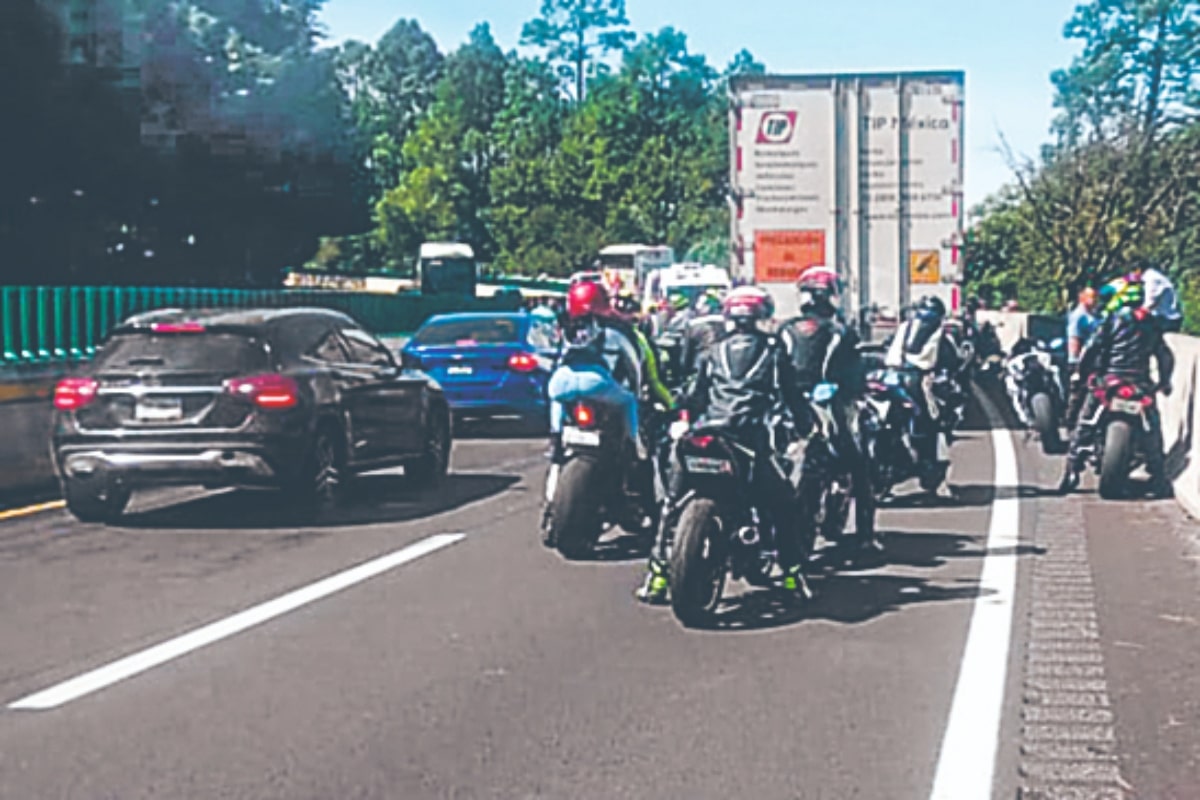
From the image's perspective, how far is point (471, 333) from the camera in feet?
72.1

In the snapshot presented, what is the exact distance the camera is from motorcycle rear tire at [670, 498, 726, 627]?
9.11 metres

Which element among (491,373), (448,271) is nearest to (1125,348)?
(491,373)

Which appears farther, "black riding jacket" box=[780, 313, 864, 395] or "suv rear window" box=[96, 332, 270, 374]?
"suv rear window" box=[96, 332, 270, 374]

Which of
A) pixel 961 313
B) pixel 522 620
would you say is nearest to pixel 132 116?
pixel 961 313

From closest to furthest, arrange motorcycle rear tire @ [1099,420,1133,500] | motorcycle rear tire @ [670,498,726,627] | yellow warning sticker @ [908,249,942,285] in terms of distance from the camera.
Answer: motorcycle rear tire @ [670,498,726,627] < motorcycle rear tire @ [1099,420,1133,500] < yellow warning sticker @ [908,249,942,285]

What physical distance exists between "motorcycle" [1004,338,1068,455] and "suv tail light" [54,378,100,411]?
30.8 ft

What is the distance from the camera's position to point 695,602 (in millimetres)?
9211

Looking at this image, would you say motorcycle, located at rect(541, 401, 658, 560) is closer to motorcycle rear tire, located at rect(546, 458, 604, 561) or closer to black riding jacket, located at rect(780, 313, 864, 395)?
motorcycle rear tire, located at rect(546, 458, 604, 561)

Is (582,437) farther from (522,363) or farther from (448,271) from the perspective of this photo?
(448,271)

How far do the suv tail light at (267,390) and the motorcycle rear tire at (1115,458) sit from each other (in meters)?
6.26

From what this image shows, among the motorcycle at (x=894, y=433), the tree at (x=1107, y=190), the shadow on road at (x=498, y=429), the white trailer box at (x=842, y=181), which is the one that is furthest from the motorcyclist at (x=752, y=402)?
the tree at (x=1107, y=190)

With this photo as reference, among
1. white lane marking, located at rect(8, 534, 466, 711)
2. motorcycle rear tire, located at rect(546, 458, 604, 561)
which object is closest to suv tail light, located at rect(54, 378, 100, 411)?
white lane marking, located at rect(8, 534, 466, 711)

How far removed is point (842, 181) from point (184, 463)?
427 inches

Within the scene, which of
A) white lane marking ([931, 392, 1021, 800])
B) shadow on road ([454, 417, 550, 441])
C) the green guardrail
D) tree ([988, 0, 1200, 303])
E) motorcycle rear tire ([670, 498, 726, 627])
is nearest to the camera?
white lane marking ([931, 392, 1021, 800])
